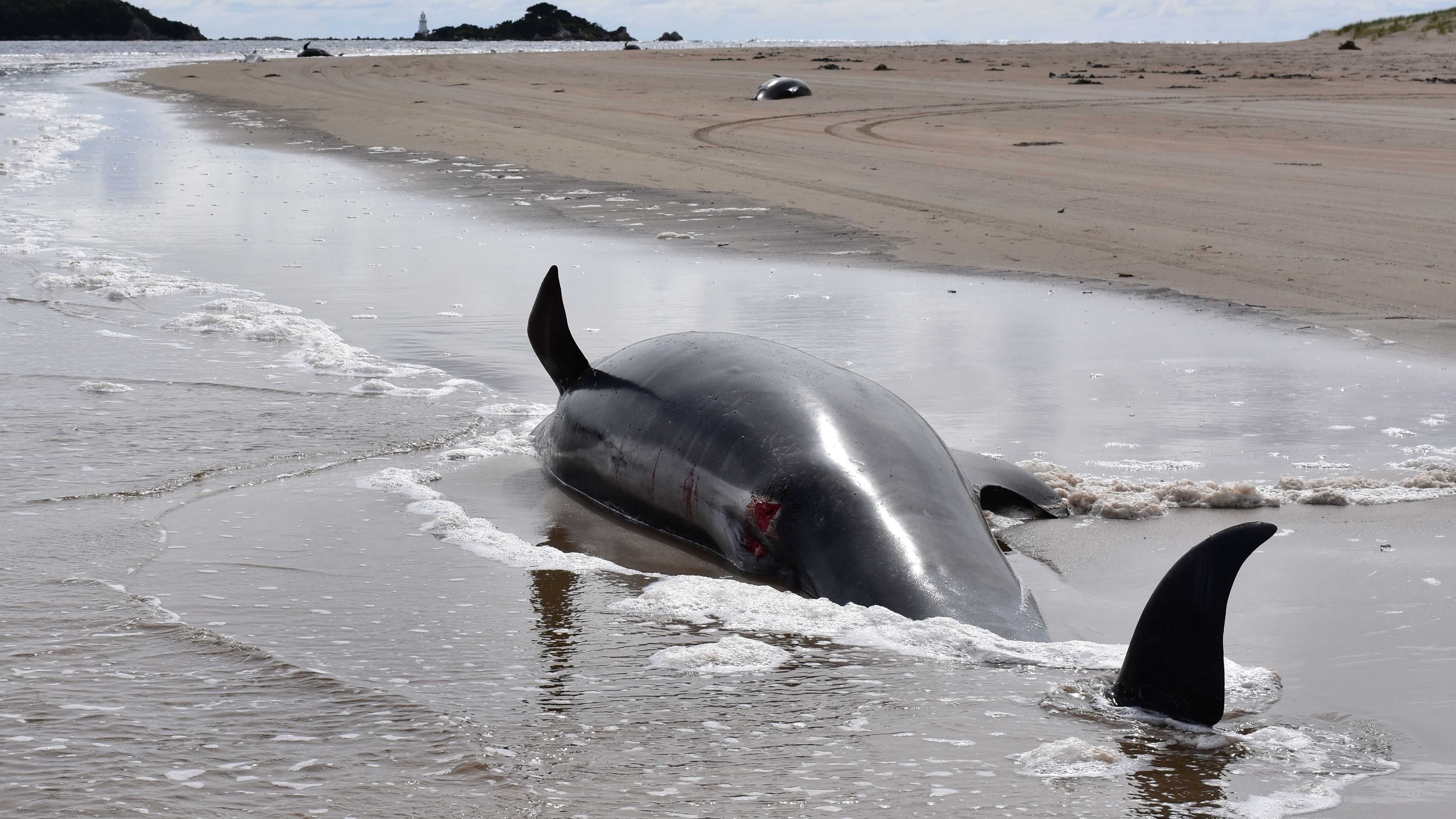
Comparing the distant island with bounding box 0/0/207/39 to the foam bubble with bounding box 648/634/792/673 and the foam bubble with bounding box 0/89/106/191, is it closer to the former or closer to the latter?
the foam bubble with bounding box 0/89/106/191

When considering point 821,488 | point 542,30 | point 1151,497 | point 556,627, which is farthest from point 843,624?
point 542,30

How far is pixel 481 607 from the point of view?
379 cm

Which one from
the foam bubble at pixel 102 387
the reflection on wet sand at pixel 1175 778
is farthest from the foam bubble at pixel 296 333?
the reflection on wet sand at pixel 1175 778

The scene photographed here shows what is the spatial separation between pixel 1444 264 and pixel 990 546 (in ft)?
24.5

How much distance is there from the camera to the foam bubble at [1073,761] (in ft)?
9.11

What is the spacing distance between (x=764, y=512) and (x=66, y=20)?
5968 inches

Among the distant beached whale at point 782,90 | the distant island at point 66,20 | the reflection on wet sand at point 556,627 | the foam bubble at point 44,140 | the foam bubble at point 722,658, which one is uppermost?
the distant island at point 66,20

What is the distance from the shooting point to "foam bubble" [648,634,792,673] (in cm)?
337

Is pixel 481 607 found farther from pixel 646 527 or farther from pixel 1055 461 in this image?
pixel 1055 461

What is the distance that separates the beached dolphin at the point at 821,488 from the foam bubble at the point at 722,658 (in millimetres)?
297

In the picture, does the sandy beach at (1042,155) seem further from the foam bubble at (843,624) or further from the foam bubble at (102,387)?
the foam bubble at (102,387)

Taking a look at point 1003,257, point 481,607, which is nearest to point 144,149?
point 1003,257

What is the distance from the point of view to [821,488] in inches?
153

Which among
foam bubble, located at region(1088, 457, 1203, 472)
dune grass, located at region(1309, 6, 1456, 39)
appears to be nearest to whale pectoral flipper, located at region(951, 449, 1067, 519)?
foam bubble, located at region(1088, 457, 1203, 472)
